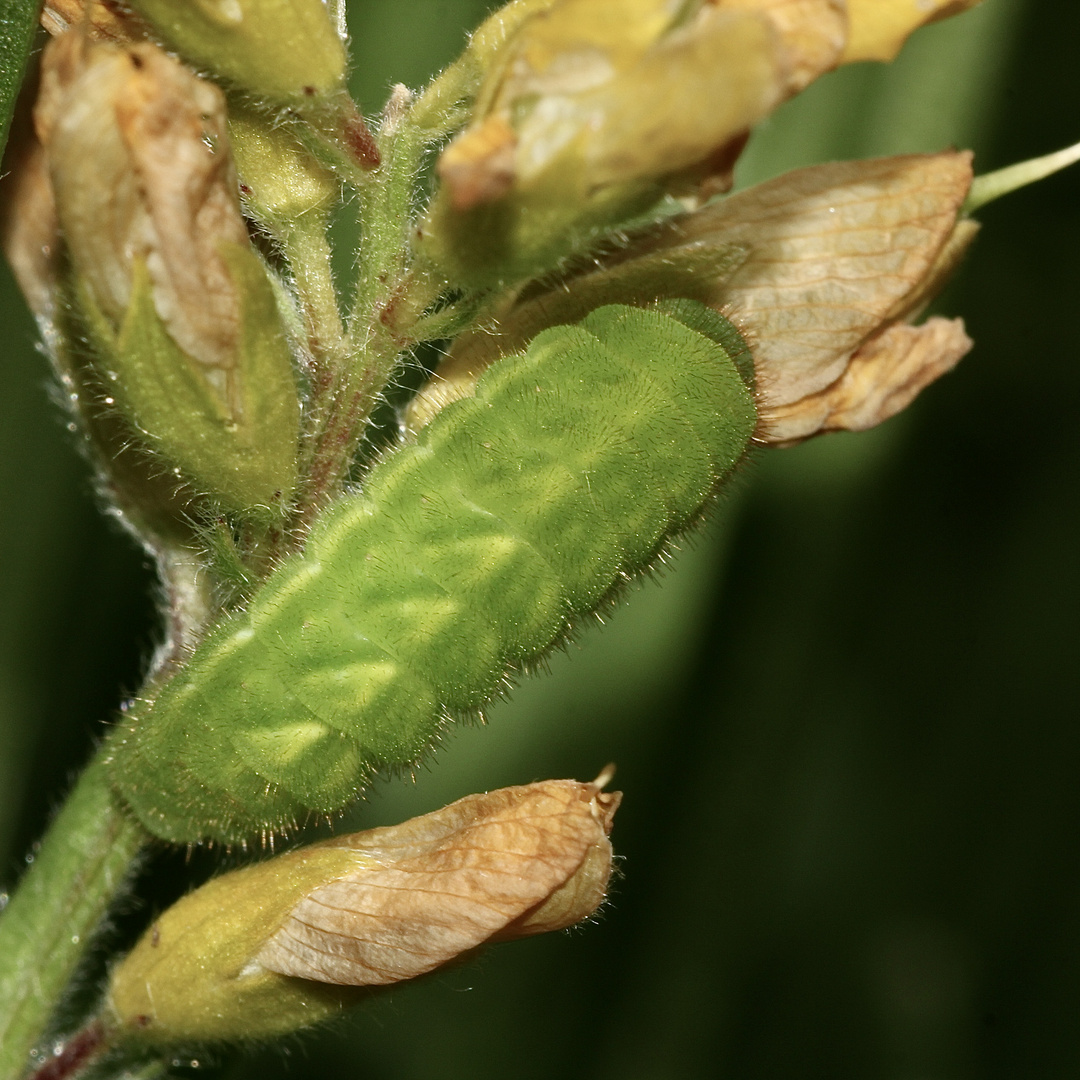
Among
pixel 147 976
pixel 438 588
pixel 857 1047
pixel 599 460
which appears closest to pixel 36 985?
pixel 147 976

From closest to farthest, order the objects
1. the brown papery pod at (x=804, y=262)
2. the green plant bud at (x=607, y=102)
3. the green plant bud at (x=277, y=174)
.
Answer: the green plant bud at (x=607, y=102)
the green plant bud at (x=277, y=174)
the brown papery pod at (x=804, y=262)

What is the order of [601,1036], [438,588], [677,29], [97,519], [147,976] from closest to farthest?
[677,29] → [438,588] → [147,976] → [97,519] → [601,1036]

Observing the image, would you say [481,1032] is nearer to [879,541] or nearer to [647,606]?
[647,606]

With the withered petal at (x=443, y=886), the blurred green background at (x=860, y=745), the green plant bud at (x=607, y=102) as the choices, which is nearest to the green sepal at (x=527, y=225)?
the green plant bud at (x=607, y=102)

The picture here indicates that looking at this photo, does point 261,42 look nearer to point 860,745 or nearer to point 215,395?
point 215,395

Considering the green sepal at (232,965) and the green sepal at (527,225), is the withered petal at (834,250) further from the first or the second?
the green sepal at (232,965)

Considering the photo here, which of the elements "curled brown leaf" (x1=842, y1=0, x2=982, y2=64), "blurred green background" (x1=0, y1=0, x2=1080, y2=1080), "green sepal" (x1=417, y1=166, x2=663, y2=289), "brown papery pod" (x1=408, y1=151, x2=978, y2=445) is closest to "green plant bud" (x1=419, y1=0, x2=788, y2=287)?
"green sepal" (x1=417, y1=166, x2=663, y2=289)
